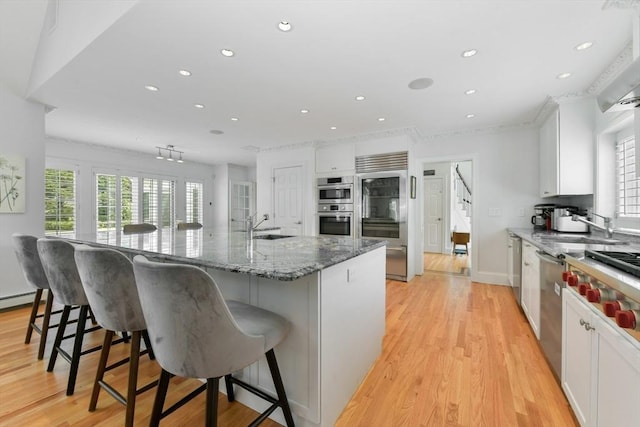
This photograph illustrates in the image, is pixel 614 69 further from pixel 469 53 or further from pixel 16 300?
pixel 16 300

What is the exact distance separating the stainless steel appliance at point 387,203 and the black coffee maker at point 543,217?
5.53 ft

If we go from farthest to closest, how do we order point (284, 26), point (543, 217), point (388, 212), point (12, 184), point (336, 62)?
point (388, 212)
point (543, 217)
point (12, 184)
point (336, 62)
point (284, 26)

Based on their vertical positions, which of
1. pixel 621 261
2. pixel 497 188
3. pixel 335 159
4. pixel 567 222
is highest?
pixel 335 159

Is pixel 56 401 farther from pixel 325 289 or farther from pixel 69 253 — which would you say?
pixel 325 289

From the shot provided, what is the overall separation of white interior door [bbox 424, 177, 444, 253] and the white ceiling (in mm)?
2963

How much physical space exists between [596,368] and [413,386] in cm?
95

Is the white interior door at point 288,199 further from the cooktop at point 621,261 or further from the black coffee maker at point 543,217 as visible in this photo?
the cooktop at point 621,261

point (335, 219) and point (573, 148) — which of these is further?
point (335, 219)

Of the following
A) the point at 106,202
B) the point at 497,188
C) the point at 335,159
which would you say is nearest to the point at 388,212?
the point at 335,159

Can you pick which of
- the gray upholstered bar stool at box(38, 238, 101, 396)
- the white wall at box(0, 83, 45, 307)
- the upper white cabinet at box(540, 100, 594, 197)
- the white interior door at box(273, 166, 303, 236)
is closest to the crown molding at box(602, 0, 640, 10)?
the upper white cabinet at box(540, 100, 594, 197)

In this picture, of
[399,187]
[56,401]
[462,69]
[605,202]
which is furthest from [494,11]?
[56,401]

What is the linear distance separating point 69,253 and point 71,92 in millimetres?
2317

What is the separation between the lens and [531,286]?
2.37 m

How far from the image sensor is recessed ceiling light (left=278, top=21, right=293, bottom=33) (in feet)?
6.01
